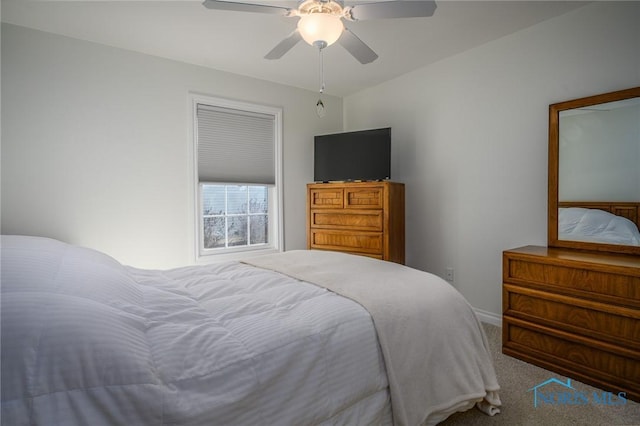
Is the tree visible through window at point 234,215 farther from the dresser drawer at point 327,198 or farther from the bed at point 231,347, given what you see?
the bed at point 231,347

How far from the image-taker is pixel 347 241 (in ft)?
11.8

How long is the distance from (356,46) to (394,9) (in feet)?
1.34

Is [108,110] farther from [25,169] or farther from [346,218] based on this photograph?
[346,218]

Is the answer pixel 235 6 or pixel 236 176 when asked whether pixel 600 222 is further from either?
pixel 236 176

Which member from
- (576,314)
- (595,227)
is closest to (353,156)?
(595,227)

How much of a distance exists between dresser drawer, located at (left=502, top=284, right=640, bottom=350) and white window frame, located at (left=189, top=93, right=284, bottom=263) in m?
2.40

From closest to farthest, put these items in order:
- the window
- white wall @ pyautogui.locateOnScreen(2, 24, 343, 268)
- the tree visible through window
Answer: white wall @ pyautogui.locateOnScreen(2, 24, 343, 268)
the window
the tree visible through window

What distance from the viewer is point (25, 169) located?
257cm

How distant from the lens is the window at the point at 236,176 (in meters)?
3.42

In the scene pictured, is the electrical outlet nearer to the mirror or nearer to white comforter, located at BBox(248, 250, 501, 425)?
the mirror

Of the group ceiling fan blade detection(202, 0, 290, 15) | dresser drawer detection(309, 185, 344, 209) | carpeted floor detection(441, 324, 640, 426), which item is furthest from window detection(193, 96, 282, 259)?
carpeted floor detection(441, 324, 640, 426)

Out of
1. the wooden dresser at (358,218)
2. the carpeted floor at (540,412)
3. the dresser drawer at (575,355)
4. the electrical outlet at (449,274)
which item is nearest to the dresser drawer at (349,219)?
the wooden dresser at (358,218)

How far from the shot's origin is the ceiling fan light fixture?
185 cm

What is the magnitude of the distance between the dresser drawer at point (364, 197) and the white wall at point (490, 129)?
1.68 ft
